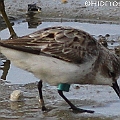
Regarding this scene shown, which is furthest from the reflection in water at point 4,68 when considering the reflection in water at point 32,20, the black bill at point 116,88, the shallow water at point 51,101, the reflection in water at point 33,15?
the reflection in water at point 33,15

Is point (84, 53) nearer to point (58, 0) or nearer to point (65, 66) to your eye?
point (65, 66)

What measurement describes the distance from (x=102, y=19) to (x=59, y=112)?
3894 mm

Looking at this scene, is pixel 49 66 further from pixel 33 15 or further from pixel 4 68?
pixel 33 15

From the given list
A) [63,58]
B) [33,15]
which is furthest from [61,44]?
[33,15]

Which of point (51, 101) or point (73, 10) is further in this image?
point (73, 10)

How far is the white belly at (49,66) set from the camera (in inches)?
214

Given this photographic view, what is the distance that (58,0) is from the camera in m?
10.4

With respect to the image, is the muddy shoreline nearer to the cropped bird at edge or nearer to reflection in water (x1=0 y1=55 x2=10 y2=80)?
reflection in water (x1=0 y1=55 x2=10 y2=80)

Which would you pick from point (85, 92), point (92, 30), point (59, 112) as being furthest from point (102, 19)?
point (59, 112)

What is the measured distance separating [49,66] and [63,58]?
157 mm

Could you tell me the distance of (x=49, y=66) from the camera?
214 inches

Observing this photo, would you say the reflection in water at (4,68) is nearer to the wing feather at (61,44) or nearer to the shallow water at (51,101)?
the shallow water at (51,101)

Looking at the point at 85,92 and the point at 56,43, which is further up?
the point at 56,43

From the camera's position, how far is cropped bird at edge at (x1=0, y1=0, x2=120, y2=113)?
5.43 m
